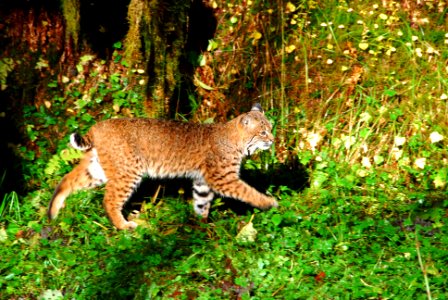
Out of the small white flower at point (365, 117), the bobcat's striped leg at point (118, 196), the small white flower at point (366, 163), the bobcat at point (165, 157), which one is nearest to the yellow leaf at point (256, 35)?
the bobcat at point (165, 157)

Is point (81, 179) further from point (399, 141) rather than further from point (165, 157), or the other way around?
point (399, 141)

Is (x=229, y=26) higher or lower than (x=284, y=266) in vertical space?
higher

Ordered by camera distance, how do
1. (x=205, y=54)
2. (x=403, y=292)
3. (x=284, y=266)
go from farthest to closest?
1. (x=205, y=54)
2. (x=284, y=266)
3. (x=403, y=292)

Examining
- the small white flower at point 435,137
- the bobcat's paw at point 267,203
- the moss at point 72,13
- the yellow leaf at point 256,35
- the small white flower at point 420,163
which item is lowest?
the bobcat's paw at point 267,203

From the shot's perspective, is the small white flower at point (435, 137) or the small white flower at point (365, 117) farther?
the small white flower at point (365, 117)

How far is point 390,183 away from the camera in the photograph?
7512mm

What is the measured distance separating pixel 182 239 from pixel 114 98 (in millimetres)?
2498

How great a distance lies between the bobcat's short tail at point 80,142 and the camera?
676 centimetres

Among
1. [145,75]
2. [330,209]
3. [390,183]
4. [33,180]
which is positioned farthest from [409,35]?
[33,180]

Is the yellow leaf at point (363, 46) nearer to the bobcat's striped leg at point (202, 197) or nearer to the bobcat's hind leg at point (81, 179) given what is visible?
the bobcat's striped leg at point (202, 197)

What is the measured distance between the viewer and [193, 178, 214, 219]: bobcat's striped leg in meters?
7.19

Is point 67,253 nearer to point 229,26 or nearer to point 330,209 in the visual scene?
point 330,209

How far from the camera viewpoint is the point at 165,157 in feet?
23.5

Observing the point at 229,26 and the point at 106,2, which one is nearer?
the point at 106,2
